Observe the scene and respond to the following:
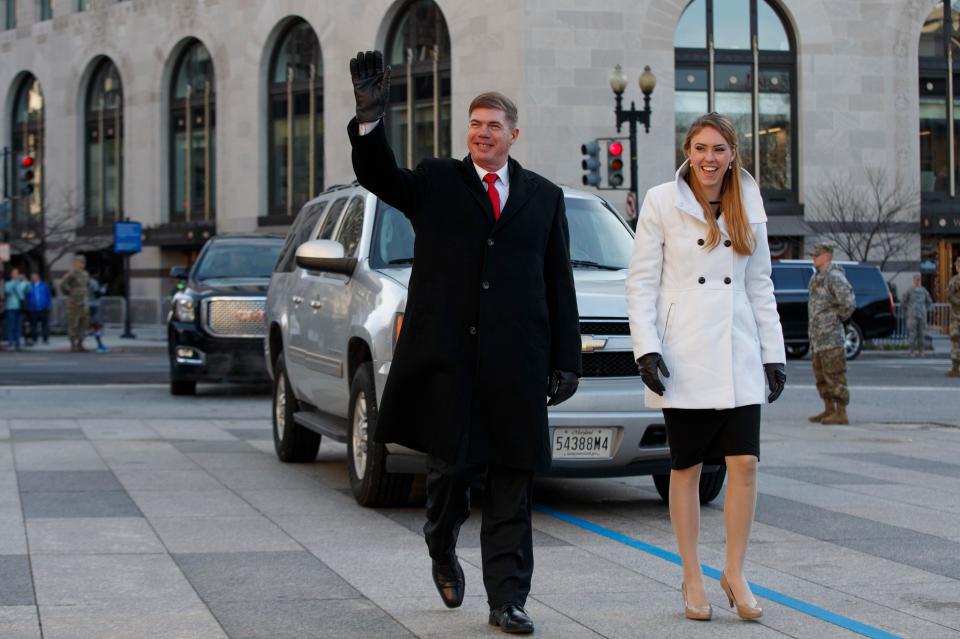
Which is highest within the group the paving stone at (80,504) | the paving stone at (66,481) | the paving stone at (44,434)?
the paving stone at (44,434)

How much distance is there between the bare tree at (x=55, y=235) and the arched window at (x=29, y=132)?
8.55 ft

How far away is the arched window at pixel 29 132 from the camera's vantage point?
63062mm

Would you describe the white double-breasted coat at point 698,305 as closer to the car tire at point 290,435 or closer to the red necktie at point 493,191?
the red necktie at point 493,191

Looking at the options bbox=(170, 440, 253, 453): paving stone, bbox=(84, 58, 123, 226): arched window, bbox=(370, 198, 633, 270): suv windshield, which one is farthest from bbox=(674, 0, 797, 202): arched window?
bbox=(370, 198, 633, 270): suv windshield

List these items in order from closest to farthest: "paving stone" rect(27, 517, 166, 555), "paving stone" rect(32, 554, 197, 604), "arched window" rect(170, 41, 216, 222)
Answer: "paving stone" rect(32, 554, 197, 604) → "paving stone" rect(27, 517, 166, 555) → "arched window" rect(170, 41, 216, 222)

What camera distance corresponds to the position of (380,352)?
894 cm

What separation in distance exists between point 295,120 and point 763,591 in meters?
45.3

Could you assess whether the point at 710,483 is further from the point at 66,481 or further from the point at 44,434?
the point at 44,434

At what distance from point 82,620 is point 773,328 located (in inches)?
119

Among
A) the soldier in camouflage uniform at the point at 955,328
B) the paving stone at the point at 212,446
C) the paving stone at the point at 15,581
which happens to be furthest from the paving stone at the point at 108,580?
the soldier in camouflage uniform at the point at 955,328

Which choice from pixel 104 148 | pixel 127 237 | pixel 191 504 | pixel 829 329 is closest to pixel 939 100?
pixel 127 237

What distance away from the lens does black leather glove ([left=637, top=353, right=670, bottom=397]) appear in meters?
6.01

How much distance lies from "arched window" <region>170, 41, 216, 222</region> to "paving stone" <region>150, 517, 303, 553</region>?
4640 cm

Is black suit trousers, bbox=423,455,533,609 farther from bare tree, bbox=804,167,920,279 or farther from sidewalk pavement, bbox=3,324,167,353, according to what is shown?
bare tree, bbox=804,167,920,279
